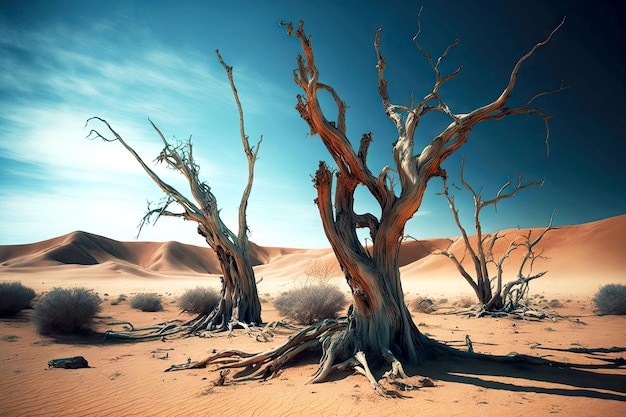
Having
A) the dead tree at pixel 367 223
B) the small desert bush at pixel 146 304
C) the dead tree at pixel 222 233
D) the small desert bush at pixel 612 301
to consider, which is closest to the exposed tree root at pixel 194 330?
the dead tree at pixel 222 233

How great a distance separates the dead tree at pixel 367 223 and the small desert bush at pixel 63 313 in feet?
17.7

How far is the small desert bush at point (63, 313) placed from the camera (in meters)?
8.89

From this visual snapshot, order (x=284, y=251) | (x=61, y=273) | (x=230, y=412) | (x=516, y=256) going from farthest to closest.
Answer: (x=284, y=251) → (x=61, y=273) → (x=516, y=256) → (x=230, y=412)

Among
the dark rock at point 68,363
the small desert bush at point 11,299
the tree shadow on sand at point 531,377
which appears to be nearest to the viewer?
the tree shadow on sand at point 531,377

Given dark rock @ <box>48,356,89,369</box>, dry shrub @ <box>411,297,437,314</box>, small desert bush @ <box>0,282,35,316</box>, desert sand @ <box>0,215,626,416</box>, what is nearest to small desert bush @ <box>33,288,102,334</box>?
desert sand @ <box>0,215,626,416</box>

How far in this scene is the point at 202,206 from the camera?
10414mm

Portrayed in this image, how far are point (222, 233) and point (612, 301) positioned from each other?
47.2ft

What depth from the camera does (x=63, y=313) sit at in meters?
8.98

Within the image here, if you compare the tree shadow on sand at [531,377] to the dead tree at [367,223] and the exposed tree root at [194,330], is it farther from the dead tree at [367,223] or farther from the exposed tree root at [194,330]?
the exposed tree root at [194,330]

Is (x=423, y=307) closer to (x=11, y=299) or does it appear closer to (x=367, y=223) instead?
(x=367, y=223)

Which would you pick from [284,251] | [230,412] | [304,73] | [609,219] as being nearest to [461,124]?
[304,73]

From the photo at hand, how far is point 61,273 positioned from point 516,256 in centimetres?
5877

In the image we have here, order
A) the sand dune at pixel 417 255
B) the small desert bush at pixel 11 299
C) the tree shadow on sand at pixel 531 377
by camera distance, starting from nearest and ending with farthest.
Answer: the tree shadow on sand at pixel 531 377 → the small desert bush at pixel 11 299 → the sand dune at pixel 417 255

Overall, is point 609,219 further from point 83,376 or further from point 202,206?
point 83,376
